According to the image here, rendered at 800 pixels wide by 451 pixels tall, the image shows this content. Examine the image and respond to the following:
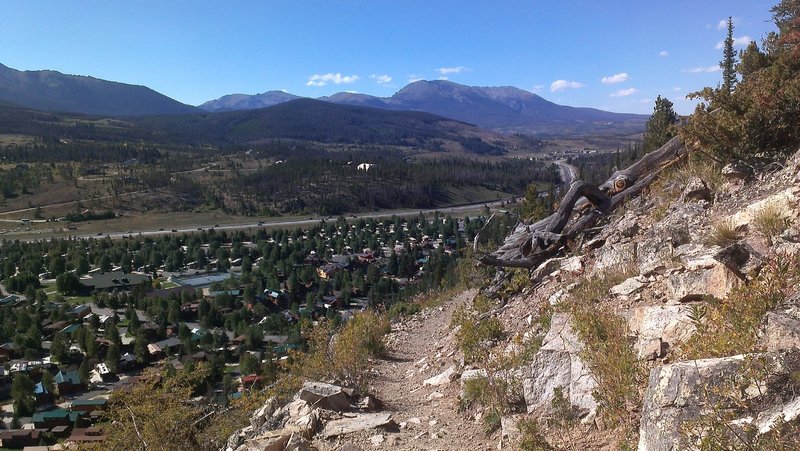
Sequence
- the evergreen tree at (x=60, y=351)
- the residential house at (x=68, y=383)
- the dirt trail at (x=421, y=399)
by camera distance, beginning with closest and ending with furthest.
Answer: the dirt trail at (x=421, y=399)
the residential house at (x=68, y=383)
the evergreen tree at (x=60, y=351)

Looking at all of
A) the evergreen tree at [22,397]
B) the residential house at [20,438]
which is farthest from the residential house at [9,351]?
the residential house at [20,438]

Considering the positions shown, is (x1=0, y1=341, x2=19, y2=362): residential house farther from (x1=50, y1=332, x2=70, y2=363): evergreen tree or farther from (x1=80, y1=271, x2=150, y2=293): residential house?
(x1=80, y1=271, x2=150, y2=293): residential house

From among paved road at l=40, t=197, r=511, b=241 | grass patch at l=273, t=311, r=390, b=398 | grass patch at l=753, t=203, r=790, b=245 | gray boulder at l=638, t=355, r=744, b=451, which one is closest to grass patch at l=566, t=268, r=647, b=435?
gray boulder at l=638, t=355, r=744, b=451

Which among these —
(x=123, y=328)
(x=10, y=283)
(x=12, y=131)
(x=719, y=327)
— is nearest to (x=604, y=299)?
(x=719, y=327)

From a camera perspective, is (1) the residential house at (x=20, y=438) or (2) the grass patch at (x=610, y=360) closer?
(2) the grass patch at (x=610, y=360)

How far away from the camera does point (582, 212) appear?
1048 cm

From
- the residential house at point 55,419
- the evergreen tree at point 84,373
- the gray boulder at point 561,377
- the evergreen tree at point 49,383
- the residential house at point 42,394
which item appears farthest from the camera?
the evergreen tree at point 84,373

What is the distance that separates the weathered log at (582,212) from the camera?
964 cm

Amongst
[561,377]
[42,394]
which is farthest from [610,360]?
[42,394]

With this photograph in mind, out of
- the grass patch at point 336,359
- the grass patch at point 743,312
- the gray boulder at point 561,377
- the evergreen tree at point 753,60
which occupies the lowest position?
the grass patch at point 336,359

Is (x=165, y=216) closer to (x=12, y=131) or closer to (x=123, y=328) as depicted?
(x=123, y=328)

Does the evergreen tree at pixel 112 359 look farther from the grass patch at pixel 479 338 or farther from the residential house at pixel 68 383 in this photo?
the grass patch at pixel 479 338

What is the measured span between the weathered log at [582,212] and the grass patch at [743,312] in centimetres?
492

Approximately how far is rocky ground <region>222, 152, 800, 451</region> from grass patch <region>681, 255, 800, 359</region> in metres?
0.05
